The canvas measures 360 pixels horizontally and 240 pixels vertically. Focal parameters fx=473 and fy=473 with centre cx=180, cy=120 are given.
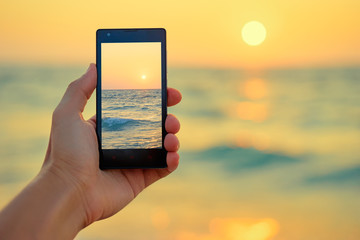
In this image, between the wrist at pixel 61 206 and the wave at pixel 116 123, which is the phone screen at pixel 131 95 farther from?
the wrist at pixel 61 206

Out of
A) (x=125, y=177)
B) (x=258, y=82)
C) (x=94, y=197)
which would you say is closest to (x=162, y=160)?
(x=125, y=177)

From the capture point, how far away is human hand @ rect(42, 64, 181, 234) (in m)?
1.96

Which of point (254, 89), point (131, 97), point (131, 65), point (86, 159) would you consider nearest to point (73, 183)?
point (86, 159)

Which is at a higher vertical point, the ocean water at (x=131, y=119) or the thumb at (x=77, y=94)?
the thumb at (x=77, y=94)

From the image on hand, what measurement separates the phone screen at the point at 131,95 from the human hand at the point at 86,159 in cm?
6

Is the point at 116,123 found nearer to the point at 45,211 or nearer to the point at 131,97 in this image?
the point at 131,97

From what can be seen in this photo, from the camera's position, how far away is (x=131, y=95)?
216 centimetres

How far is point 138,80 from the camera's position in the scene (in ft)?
7.10

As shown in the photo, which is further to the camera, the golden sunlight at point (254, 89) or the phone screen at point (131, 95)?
the golden sunlight at point (254, 89)

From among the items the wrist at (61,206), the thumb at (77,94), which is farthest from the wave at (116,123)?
the wrist at (61,206)

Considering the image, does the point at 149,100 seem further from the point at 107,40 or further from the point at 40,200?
the point at 40,200

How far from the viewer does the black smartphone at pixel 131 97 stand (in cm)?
213

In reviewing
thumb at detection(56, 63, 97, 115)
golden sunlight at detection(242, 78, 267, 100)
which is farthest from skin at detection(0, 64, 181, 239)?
golden sunlight at detection(242, 78, 267, 100)

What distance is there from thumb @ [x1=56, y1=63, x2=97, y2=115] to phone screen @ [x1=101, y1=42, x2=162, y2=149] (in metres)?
0.06
